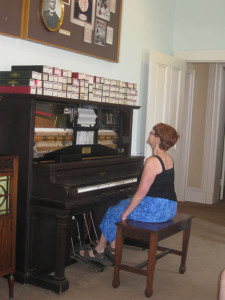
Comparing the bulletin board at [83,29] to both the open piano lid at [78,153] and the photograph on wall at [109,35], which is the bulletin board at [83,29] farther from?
the open piano lid at [78,153]

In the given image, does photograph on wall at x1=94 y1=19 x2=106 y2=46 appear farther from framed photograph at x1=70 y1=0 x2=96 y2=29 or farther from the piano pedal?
the piano pedal

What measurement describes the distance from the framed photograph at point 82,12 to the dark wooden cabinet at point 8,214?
1.66m

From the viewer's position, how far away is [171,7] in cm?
606

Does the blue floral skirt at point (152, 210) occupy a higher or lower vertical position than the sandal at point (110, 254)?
higher

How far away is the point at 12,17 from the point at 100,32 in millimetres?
1276

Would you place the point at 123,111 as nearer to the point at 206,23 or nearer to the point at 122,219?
the point at 122,219

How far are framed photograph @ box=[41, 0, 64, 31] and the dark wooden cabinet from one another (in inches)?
51.5

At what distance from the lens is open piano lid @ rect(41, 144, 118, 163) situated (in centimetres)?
353

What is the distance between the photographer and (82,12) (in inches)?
169

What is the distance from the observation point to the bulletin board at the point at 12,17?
3.42 meters

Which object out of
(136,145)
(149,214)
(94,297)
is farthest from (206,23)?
(94,297)

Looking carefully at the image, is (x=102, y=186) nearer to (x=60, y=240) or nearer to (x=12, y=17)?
(x=60, y=240)

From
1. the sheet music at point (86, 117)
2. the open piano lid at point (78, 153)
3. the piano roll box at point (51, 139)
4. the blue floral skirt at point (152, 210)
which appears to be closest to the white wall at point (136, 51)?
the sheet music at point (86, 117)

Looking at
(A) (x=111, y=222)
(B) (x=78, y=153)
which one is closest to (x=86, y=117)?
(B) (x=78, y=153)
